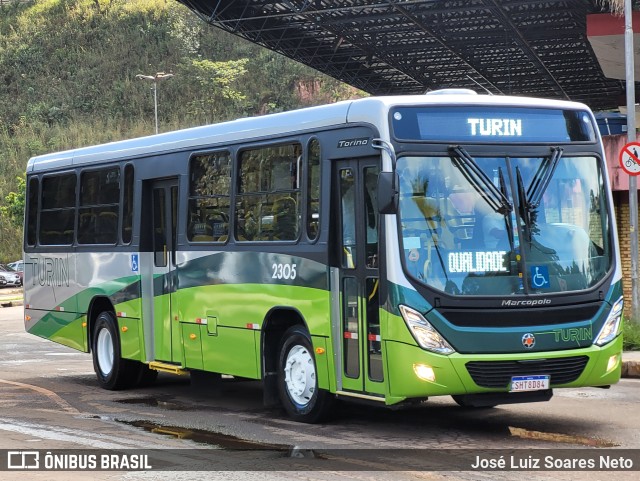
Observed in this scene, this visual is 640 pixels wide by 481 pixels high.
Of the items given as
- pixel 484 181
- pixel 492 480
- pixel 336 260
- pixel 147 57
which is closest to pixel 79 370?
pixel 336 260

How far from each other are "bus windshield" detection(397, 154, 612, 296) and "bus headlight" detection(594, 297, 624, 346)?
369 millimetres

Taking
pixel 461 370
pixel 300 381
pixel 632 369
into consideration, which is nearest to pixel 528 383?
pixel 461 370

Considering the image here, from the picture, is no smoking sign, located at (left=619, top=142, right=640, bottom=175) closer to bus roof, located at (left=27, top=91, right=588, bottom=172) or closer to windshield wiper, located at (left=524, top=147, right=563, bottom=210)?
bus roof, located at (left=27, top=91, right=588, bottom=172)

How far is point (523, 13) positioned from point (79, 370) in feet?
57.7

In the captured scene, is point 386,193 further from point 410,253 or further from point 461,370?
point 461,370

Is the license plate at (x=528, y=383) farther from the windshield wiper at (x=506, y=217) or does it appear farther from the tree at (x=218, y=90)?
the tree at (x=218, y=90)

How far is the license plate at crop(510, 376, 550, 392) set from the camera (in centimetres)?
1088

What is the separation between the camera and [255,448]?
423 inches

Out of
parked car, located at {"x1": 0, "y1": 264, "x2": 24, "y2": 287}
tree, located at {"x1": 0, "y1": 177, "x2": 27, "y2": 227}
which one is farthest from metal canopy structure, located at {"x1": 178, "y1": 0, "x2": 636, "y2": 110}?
tree, located at {"x1": 0, "y1": 177, "x2": 27, "y2": 227}

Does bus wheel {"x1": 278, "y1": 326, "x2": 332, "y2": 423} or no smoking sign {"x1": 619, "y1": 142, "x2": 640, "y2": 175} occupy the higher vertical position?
no smoking sign {"x1": 619, "y1": 142, "x2": 640, "y2": 175}

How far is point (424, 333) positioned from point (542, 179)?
6.14 feet

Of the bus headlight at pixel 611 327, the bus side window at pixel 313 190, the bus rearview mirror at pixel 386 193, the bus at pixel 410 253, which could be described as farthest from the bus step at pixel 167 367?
the bus headlight at pixel 611 327

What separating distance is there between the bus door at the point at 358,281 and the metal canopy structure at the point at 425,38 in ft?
61.0

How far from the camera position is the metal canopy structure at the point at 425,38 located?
Result: 31078 millimetres
